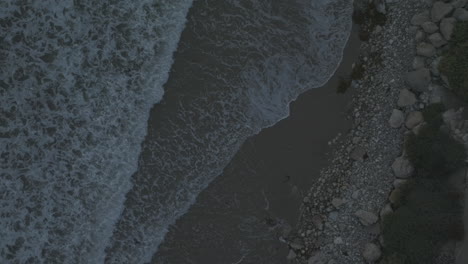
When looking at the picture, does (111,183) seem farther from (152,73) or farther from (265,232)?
(265,232)

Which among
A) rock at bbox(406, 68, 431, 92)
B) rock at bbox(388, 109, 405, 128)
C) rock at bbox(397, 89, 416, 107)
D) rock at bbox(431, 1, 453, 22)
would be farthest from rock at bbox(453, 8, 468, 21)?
rock at bbox(388, 109, 405, 128)

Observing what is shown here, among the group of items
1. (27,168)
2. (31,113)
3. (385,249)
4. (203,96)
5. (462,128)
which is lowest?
(27,168)

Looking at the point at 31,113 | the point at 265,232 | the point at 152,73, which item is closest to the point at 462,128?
the point at 265,232

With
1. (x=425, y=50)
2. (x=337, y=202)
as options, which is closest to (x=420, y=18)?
(x=425, y=50)

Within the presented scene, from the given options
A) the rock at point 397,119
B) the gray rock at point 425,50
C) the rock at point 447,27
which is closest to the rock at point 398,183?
the rock at point 397,119

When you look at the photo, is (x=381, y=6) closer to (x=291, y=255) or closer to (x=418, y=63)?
(x=418, y=63)

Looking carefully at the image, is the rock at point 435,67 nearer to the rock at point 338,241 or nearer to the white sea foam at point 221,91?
the white sea foam at point 221,91
